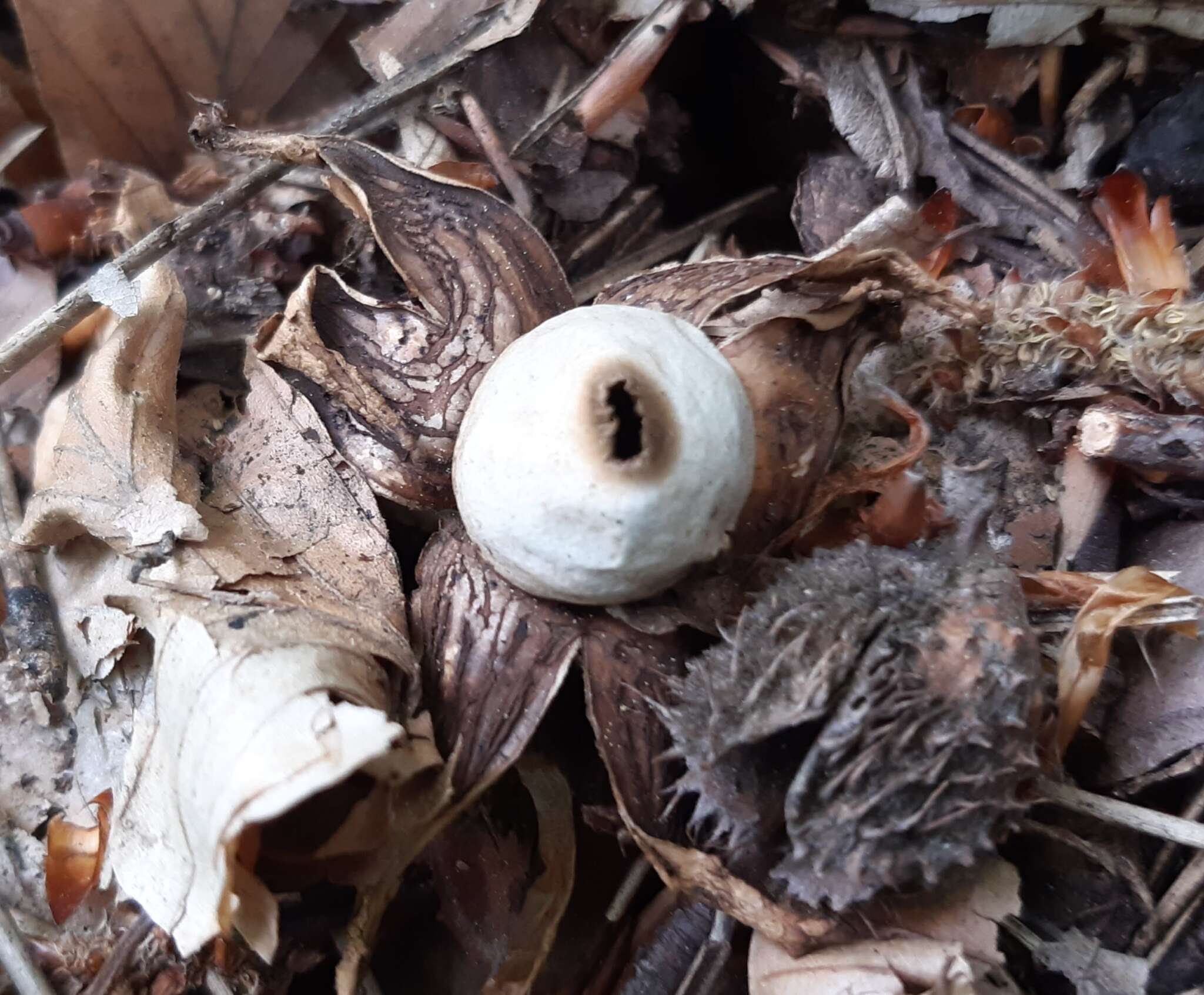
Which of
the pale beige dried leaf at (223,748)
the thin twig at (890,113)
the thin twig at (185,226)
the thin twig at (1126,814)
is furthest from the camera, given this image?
the thin twig at (890,113)

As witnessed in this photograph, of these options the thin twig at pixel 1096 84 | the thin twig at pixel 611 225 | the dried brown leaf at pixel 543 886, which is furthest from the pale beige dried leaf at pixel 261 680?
the thin twig at pixel 1096 84

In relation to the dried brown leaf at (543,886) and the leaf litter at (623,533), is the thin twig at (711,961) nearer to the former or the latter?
the leaf litter at (623,533)

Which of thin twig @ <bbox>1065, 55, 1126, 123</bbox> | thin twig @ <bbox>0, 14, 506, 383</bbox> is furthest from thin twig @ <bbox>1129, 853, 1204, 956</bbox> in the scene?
thin twig @ <bbox>0, 14, 506, 383</bbox>

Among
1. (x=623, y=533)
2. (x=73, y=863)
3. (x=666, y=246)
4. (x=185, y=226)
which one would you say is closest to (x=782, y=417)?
(x=623, y=533)

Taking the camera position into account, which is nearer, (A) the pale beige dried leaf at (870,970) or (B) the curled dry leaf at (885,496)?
(A) the pale beige dried leaf at (870,970)

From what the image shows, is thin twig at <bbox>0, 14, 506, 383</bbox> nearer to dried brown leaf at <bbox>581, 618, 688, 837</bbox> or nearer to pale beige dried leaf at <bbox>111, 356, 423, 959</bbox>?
pale beige dried leaf at <bbox>111, 356, 423, 959</bbox>

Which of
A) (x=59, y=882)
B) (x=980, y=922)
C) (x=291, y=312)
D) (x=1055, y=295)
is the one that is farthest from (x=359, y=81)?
(x=980, y=922)

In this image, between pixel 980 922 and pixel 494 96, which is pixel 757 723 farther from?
pixel 494 96
